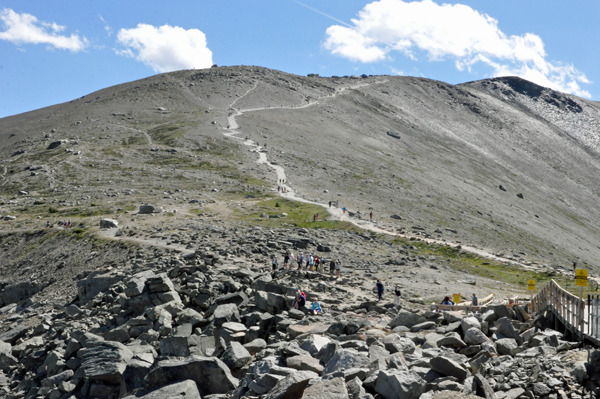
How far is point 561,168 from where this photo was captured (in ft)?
514

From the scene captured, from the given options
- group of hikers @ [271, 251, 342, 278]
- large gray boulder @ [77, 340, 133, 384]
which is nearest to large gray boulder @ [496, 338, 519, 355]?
large gray boulder @ [77, 340, 133, 384]

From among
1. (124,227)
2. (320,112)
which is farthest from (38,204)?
(320,112)

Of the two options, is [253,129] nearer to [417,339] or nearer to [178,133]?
[178,133]

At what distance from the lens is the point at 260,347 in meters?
15.9

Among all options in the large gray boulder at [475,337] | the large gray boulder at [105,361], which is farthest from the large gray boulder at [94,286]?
the large gray boulder at [475,337]

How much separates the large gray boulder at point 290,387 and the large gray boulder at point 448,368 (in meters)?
3.06

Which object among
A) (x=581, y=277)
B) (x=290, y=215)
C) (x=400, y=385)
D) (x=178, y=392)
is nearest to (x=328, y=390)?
→ (x=400, y=385)

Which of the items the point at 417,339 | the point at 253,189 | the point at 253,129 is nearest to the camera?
the point at 417,339

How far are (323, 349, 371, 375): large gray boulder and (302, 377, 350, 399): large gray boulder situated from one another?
4.88 ft

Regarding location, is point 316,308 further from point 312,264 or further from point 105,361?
point 312,264

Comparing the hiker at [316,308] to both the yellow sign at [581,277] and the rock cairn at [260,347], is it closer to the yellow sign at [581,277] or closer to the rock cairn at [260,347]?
the rock cairn at [260,347]

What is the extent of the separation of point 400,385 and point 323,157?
9597cm

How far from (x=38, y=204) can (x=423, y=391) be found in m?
67.8

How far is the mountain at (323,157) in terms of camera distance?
236ft
